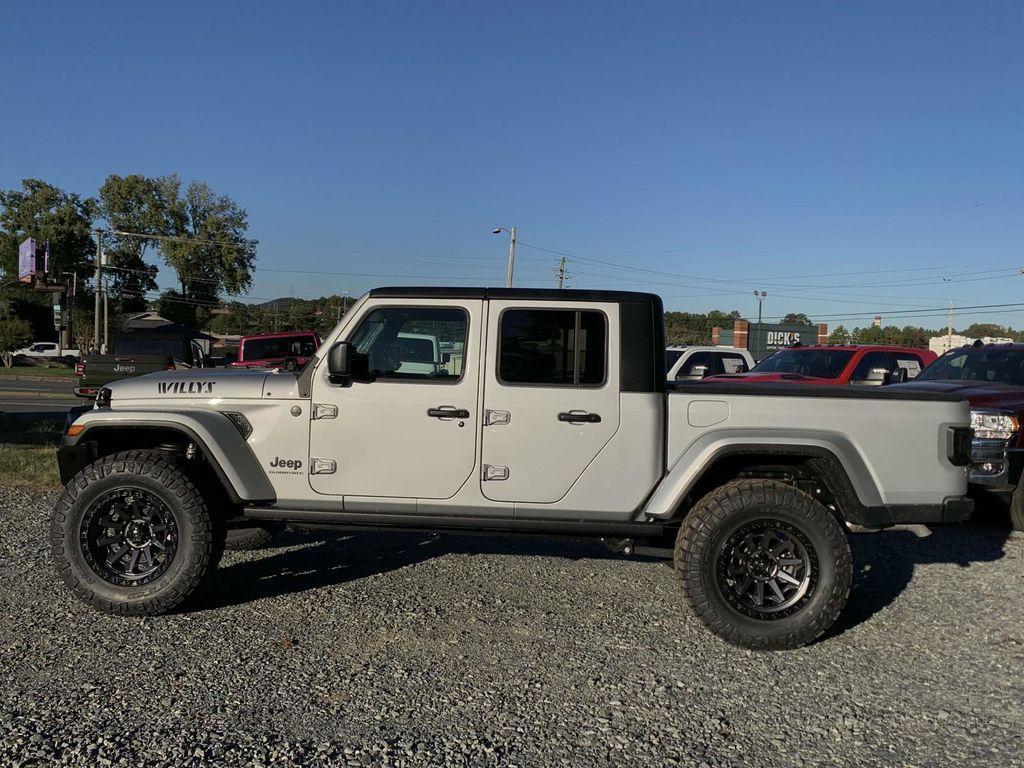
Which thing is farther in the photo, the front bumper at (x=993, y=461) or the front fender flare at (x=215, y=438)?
the front bumper at (x=993, y=461)

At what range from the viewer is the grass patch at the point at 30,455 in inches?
315

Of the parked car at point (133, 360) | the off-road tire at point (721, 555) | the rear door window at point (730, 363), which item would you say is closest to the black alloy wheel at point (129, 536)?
the off-road tire at point (721, 555)

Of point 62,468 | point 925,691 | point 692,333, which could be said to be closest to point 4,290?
point 692,333

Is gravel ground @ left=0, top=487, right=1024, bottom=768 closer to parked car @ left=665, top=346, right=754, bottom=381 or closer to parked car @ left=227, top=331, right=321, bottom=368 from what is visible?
parked car @ left=665, top=346, right=754, bottom=381

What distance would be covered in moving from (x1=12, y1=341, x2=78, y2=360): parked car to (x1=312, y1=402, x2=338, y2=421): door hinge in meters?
53.1

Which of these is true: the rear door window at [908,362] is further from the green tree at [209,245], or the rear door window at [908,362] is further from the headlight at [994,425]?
the green tree at [209,245]

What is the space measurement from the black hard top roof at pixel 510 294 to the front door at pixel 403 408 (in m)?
0.05

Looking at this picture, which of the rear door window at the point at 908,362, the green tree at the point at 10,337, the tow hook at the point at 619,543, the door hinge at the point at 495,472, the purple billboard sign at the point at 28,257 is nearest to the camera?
the door hinge at the point at 495,472

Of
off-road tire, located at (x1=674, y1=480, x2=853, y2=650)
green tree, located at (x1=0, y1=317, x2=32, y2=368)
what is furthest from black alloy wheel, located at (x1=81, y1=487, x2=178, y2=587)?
green tree, located at (x1=0, y1=317, x2=32, y2=368)

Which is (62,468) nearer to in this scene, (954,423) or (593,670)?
(593,670)

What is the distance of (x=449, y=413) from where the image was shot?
14.4 feet

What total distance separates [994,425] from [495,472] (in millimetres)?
4757

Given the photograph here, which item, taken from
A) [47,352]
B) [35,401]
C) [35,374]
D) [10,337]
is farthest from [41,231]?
[35,401]

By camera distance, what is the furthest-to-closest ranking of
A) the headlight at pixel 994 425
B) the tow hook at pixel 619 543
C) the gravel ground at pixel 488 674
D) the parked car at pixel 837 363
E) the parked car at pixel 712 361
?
the parked car at pixel 712 361 → the parked car at pixel 837 363 → the headlight at pixel 994 425 → the tow hook at pixel 619 543 → the gravel ground at pixel 488 674
